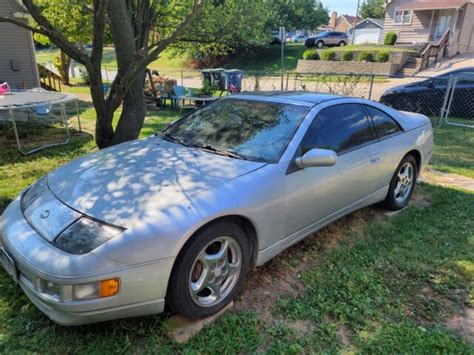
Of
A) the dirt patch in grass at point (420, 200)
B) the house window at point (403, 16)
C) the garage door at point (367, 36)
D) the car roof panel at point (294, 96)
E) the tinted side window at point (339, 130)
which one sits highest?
the house window at point (403, 16)

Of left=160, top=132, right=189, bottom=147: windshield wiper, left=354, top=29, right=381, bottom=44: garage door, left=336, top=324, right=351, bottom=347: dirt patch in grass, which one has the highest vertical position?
left=354, top=29, right=381, bottom=44: garage door

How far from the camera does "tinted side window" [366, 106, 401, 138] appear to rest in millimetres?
4047

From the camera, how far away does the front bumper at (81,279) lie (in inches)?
81.7

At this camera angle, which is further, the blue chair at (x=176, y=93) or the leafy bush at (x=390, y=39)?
the leafy bush at (x=390, y=39)

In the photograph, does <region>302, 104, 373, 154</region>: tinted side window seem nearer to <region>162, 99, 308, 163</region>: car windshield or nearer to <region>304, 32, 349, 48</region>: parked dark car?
<region>162, 99, 308, 163</region>: car windshield

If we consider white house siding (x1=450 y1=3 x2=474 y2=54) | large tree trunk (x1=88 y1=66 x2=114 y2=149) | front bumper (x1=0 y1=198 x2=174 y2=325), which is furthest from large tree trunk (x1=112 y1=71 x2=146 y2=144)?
white house siding (x1=450 y1=3 x2=474 y2=54)

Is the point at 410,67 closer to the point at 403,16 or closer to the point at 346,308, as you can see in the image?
the point at 403,16

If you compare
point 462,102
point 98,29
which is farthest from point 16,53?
point 462,102

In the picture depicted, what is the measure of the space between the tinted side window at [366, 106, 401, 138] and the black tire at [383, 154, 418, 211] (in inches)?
17.1

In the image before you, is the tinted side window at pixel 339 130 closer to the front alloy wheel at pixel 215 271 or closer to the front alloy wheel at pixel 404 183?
the front alloy wheel at pixel 404 183

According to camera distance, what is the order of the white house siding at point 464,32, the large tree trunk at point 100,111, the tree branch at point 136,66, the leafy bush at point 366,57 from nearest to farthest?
the tree branch at point 136,66 < the large tree trunk at point 100,111 < the leafy bush at point 366,57 < the white house siding at point 464,32

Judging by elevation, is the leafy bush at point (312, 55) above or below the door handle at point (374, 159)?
above

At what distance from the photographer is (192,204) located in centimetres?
241

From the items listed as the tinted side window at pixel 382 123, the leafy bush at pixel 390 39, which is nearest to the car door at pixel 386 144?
the tinted side window at pixel 382 123
